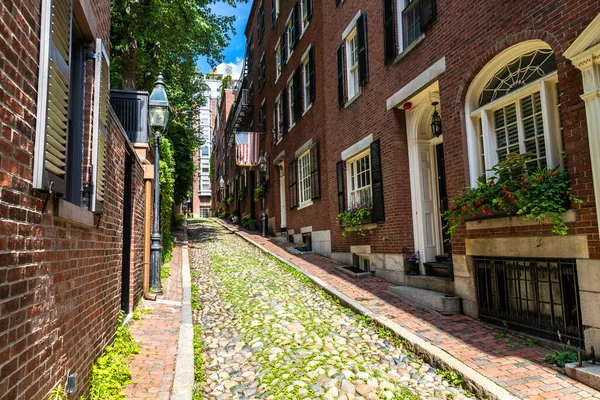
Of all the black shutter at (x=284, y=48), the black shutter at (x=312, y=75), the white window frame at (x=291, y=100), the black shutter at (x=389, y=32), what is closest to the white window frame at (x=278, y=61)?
the black shutter at (x=284, y=48)

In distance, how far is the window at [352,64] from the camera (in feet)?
37.2

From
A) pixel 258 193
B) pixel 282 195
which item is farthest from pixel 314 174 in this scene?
pixel 258 193

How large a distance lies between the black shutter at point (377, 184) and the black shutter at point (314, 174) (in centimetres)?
375

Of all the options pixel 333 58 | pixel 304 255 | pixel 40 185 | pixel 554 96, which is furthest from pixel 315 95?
pixel 40 185

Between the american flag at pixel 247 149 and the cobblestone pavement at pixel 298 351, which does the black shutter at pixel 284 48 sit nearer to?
the american flag at pixel 247 149

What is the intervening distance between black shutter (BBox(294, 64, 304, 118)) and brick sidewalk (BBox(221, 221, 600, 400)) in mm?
8694

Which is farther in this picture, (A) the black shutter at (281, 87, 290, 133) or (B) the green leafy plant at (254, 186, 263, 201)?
(B) the green leafy plant at (254, 186, 263, 201)

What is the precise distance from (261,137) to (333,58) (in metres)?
10.2

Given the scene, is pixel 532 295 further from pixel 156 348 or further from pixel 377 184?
pixel 156 348

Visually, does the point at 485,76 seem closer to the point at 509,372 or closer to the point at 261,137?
the point at 509,372

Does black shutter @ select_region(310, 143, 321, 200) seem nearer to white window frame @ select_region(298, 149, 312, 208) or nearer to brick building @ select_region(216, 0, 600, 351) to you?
brick building @ select_region(216, 0, 600, 351)

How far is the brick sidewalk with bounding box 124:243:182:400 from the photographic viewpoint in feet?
14.0

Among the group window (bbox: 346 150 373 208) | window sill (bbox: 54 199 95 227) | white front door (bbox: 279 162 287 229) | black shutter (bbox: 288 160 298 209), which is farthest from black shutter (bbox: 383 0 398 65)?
white front door (bbox: 279 162 287 229)

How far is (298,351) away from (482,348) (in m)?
2.31
